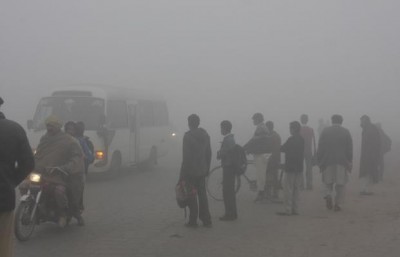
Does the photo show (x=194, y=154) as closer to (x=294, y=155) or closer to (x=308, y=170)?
(x=294, y=155)

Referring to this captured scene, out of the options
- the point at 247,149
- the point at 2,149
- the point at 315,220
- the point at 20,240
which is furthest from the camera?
the point at 247,149

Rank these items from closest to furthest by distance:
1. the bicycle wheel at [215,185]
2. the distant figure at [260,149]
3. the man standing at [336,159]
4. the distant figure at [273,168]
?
the man standing at [336,159]
the distant figure at [260,149]
the distant figure at [273,168]
the bicycle wheel at [215,185]

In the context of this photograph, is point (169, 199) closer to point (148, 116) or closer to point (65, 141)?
point (65, 141)

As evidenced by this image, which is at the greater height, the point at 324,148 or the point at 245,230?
the point at 324,148

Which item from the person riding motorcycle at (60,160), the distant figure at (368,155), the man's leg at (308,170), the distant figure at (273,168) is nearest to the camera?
the person riding motorcycle at (60,160)

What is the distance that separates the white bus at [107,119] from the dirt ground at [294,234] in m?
4.84

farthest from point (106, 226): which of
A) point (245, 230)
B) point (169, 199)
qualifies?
point (169, 199)

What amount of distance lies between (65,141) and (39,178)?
0.67 m

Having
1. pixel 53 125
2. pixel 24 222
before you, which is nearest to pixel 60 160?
pixel 53 125

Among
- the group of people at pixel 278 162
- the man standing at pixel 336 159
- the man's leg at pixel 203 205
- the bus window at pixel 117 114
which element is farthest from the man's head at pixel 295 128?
the bus window at pixel 117 114

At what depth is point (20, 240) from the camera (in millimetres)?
8281

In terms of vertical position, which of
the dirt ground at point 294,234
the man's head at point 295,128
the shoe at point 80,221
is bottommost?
the dirt ground at point 294,234

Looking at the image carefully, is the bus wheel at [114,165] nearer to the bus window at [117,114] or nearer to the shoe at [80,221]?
the bus window at [117,114]

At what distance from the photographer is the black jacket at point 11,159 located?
511cm
